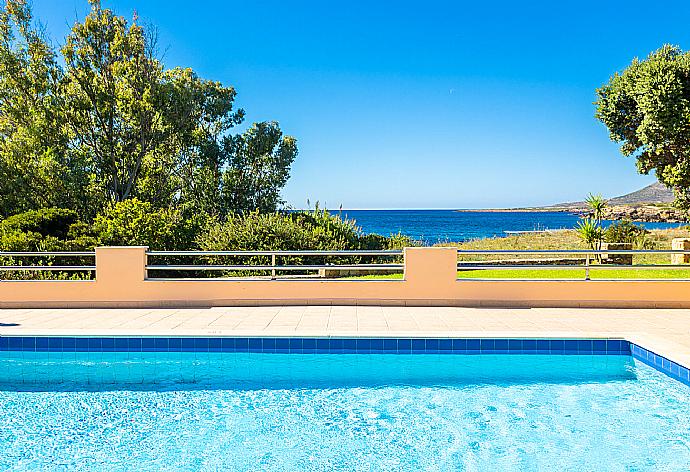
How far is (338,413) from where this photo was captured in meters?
5.07

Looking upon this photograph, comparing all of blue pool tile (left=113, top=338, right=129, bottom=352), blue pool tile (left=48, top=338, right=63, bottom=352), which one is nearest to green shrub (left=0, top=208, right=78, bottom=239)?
blue pool tile (left=48, top=338, right=63, bottom=352)

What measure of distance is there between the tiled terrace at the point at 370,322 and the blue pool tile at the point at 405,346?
10cm

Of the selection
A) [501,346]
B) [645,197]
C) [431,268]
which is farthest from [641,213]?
[501,346]

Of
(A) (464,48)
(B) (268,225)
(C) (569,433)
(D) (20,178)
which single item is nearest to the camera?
(C) (569,433)

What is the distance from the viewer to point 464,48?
1912 cm

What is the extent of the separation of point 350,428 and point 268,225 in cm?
1090

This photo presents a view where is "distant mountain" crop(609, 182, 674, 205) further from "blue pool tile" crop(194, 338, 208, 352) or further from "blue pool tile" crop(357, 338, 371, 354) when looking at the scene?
"blue pool tile" crop(194, 338, 208, 352)

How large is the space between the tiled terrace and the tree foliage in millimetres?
10854

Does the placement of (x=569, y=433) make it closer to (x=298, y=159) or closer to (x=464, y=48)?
(x=464, y=48)

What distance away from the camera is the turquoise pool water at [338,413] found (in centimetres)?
411

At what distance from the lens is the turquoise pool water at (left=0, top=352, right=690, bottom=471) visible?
13.5ft

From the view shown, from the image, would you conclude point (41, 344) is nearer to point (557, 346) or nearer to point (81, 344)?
point (81, 344)

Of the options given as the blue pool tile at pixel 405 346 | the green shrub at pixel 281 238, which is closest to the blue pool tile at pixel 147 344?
the blue pool tile at pixel 405 346

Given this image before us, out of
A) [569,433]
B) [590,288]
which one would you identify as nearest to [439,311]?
[590,288]
